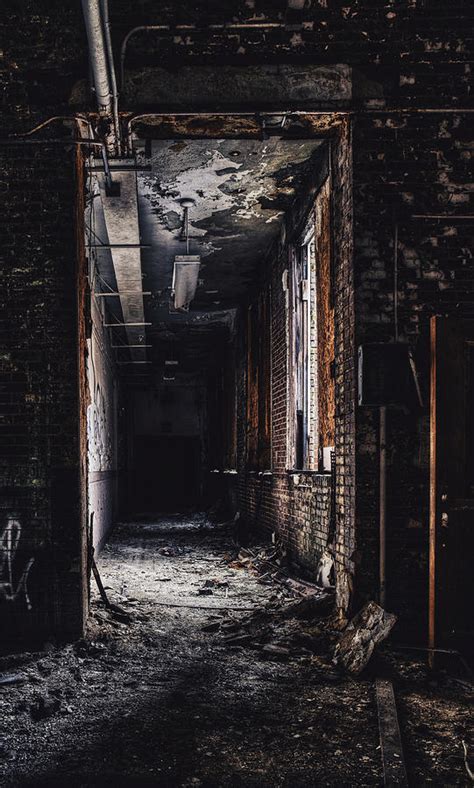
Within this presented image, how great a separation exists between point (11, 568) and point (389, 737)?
10.0 feet

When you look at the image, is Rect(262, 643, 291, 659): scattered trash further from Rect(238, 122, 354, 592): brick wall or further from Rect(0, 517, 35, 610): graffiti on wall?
Rect(0, 517, 35, 610): graffiti on wall

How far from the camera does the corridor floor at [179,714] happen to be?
3.20 meters

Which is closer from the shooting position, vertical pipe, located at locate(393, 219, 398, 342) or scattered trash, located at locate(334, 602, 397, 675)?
scattered trash, located at locate(334, 602, 397, 675)

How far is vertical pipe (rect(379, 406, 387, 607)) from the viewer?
512 cm

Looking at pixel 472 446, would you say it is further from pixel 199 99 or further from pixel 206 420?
pixel 206 420

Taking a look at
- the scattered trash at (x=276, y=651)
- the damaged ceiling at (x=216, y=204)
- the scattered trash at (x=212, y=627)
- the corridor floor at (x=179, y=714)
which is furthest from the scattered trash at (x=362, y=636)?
the damaged ceiling at (x=216, y=204)

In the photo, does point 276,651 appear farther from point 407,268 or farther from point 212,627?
point 407,268

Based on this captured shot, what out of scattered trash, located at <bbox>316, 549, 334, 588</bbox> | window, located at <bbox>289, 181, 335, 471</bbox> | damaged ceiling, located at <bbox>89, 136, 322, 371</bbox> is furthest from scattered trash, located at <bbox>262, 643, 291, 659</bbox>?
damaged ceiling, located at <bbox>89, 136, 322, 371</bbox>

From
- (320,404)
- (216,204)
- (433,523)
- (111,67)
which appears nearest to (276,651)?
(433,523)

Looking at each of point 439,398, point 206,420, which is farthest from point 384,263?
point 206,420

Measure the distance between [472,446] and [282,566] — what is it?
4425 millimetres

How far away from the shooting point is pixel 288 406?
8969 mm

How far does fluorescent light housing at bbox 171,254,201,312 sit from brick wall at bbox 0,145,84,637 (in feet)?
12.5

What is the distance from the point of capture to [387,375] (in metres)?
5.09
